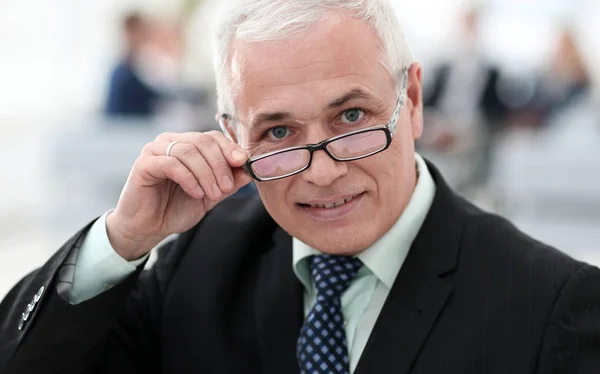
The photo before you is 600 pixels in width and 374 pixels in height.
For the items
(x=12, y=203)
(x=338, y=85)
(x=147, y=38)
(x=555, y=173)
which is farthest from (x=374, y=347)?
(x=12, y=203)

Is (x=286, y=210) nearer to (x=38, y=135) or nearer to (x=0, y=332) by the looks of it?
(x=0, y=332)

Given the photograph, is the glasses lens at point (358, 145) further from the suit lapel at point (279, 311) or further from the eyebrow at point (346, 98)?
the suit lapel at point (279, 311)

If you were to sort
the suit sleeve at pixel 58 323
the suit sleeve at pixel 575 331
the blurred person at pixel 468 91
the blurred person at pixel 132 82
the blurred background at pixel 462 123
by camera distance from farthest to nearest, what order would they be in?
the blurred person at pixel 132 82
the blurred person at pixel 468 91
the blurred background at pixel 462 123
the suit sleeve at pixel 58 323
the suit sleeve at pixel 575 331

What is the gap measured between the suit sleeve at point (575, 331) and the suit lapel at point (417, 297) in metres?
0.22

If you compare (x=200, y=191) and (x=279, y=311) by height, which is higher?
(x=200, y=191)

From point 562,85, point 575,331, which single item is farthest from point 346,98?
point 562,85

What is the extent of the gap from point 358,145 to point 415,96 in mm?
251

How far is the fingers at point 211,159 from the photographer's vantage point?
63.0 inches

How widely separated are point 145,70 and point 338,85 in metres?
5.32

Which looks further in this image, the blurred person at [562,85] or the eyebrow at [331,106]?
the blurred person at [562,85]

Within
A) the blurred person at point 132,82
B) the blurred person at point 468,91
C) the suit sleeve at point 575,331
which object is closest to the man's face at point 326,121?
the suit sleeve at point 575,331

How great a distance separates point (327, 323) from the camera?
167 centimetres

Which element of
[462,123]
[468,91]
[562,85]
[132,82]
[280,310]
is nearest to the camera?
[280,310]

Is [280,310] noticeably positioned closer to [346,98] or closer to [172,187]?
[172,187]
